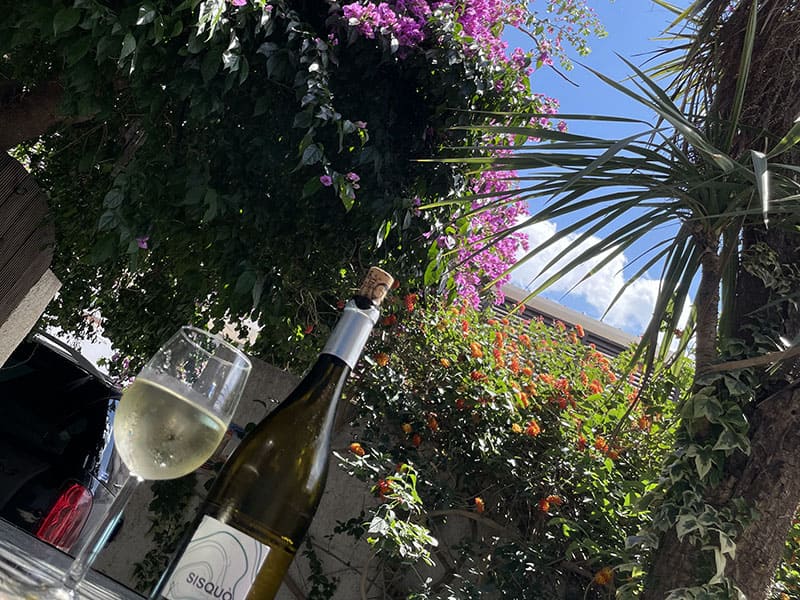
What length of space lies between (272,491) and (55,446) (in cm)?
253

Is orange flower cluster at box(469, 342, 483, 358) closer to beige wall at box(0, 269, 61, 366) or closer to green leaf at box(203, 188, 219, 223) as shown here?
green leaf at box(203, 188, 219, 223)

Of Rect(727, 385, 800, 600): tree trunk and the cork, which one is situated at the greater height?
Rect(727, 385, 800, 600): tree trunk

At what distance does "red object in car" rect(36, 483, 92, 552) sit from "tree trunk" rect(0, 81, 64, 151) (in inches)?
61.1

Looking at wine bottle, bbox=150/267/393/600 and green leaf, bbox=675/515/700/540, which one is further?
green leaf, bbox=675/515/700/540

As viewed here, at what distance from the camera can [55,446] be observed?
10.6 ft

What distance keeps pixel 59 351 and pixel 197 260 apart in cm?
152

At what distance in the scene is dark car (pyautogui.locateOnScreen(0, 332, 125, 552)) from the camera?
305 centimetres

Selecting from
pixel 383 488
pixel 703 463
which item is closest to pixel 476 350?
pixel 383 488

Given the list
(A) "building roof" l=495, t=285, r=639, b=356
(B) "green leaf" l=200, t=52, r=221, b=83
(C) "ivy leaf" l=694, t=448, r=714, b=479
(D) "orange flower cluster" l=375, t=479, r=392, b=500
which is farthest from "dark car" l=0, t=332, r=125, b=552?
(A) "building roof" l=495, t=285, r=639, b=356

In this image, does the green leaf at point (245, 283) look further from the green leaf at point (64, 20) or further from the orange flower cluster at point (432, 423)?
the orange flower cluster at point (432, 423)

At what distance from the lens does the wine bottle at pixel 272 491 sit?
2.78 feet

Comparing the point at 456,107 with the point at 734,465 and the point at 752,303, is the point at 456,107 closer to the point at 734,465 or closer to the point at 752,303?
the point at 752,303

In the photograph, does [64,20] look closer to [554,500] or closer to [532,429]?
[532,429]

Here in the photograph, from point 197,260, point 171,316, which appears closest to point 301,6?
point 197,260
